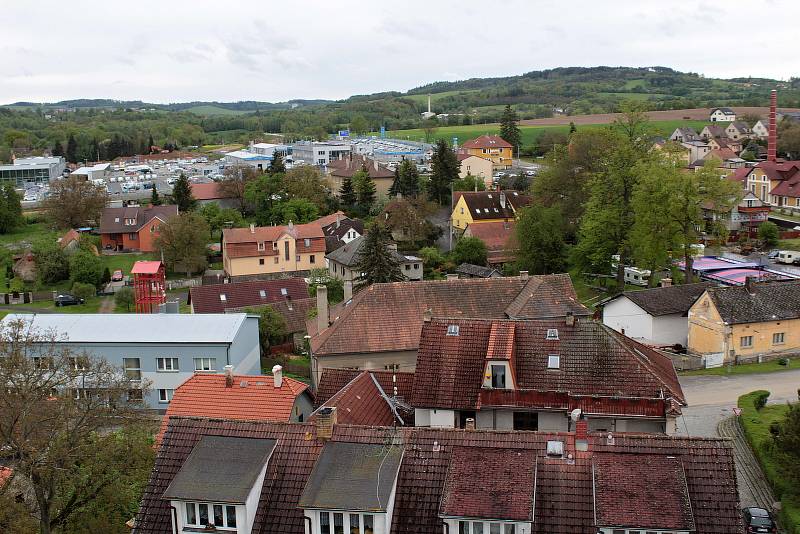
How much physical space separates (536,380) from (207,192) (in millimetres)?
77408

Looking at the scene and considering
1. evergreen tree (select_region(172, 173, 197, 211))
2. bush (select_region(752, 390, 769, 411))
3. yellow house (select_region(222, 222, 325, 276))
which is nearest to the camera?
bush (select_region(752, 390, 769, 411))

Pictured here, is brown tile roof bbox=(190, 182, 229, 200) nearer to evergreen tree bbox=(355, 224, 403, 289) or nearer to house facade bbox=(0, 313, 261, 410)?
evergreen tree bbox=(355, 224, 403, 289)

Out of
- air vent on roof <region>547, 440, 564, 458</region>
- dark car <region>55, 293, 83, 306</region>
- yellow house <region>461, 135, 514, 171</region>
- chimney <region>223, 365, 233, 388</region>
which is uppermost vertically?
yellow house <region>461, 135, 514, 171</region>

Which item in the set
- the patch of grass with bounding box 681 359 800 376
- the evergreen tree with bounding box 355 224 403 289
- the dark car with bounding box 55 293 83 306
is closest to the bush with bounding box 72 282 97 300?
the dark car with bounding box 55 293 83 306

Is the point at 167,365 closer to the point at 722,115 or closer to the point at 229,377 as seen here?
the point at 229,377

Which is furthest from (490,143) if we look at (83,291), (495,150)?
(83,291)

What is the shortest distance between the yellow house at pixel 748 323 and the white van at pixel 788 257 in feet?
63.5

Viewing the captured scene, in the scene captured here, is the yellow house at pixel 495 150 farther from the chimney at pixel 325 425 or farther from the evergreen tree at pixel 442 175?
the chimney at pixel 325 425

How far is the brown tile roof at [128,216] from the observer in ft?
270

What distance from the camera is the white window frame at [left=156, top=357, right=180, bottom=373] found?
37188 millimetres

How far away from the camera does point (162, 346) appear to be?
37031 mm

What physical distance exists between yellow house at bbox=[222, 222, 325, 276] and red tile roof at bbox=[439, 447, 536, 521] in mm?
52867

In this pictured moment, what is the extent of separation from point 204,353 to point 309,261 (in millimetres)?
34027

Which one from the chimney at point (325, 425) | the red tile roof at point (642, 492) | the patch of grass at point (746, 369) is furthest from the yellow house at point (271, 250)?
the red tile roof at point (642, 492)
